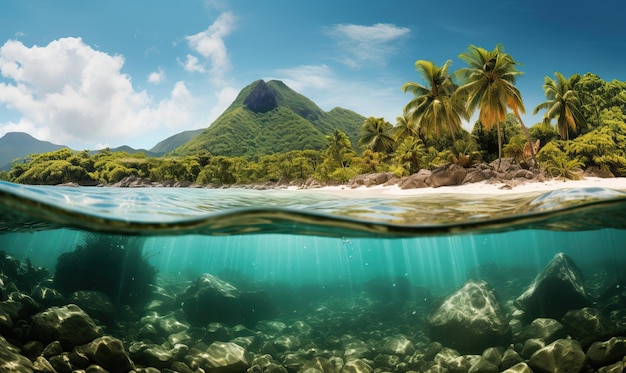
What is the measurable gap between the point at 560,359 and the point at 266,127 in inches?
4055

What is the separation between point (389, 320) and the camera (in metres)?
8.91

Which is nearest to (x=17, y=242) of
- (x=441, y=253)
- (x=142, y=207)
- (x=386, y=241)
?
(x=142, y=207)

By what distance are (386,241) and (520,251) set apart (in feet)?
19.3

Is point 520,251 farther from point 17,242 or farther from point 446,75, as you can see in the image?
point 446,75

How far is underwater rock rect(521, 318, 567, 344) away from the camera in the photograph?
6477 millimetres

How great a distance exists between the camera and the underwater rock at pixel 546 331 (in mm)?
6477

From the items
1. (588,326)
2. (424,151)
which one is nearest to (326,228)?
(588,326)

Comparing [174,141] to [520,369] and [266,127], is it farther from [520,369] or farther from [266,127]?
[520,369]

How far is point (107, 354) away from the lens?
5.49m

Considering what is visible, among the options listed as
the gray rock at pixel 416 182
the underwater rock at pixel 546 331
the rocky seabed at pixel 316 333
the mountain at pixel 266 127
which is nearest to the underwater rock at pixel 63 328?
the rocky seabed at pixel 316 333

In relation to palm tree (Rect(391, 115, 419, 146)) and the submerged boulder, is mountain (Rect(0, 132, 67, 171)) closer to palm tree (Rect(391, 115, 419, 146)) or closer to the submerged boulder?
palm tree (Rect(391, 115, 419, 146))

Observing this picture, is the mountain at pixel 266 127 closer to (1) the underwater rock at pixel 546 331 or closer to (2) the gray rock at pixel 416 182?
(2) the gray rock at pixel 416 182

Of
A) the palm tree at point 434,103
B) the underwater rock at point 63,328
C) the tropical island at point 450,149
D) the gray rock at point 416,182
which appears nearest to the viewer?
the underwater rock at point 63,328

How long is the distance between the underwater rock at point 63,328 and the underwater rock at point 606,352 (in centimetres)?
728
